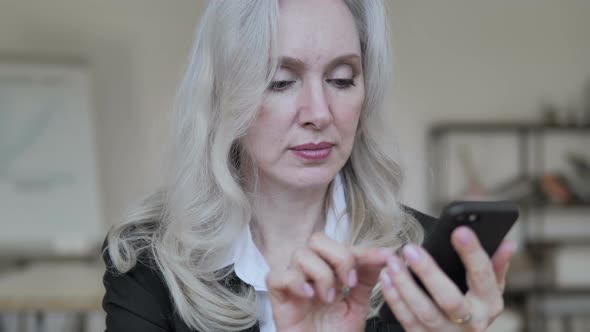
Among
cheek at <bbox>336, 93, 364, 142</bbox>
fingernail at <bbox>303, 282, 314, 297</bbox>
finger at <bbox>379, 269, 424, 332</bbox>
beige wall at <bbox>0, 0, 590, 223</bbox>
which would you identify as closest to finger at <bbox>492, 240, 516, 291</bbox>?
finger at <bbox>379, 269, 424, 332</bbox>

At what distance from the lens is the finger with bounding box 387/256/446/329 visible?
82cm

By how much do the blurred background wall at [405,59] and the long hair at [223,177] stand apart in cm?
250

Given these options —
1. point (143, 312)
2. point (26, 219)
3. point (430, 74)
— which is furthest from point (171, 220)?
point (430, 74)

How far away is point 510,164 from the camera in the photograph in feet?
13.9

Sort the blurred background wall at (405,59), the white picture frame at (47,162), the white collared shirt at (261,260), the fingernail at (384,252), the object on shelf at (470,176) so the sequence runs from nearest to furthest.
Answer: the fingernail at (384,252) → the white collared shirt at (261,260) → the white picture frame at (47,162) → the blurred background wall at (405,59) → the object on shelf at (470,176)

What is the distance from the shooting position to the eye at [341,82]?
1275 millimetres

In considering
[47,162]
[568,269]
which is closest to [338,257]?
[47,162]

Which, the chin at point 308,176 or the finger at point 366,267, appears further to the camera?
the chin at point 308,176

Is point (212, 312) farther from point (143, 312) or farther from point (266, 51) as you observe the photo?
point (266, 51)

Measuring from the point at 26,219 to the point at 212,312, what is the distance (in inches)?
110

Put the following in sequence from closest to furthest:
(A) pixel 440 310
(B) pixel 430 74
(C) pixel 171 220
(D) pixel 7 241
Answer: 1. (A) pixel 440 310
2. (C) pixel 171 220
3. (D) pixel 7 241
4. (B) pixel 430 74

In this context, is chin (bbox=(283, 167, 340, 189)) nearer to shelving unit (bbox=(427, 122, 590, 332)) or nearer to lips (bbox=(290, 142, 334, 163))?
lips (bbox=(290, 142, 334, 163))

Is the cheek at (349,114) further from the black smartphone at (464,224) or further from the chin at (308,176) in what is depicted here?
the black smartphone at (464,224)

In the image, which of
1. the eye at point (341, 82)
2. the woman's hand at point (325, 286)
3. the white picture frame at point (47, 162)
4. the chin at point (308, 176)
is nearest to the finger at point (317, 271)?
the woman's hand at point (325, 286)
